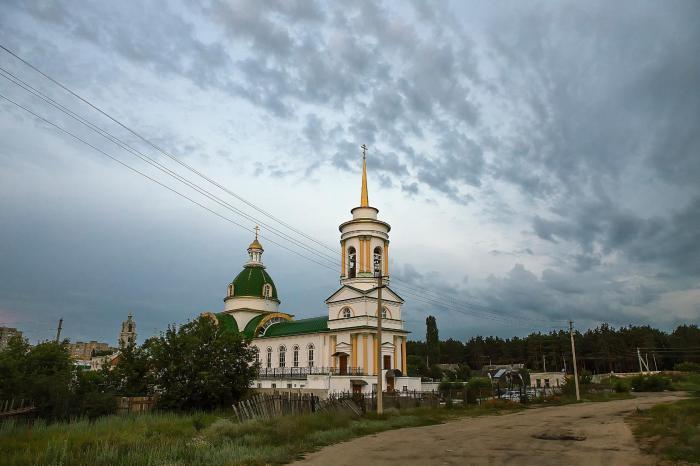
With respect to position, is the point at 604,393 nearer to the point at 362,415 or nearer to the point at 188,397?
the point at 362,415

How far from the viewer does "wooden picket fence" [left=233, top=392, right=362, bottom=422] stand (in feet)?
75.0

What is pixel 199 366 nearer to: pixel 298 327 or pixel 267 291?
pixel 298 327

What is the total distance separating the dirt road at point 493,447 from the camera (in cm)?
1346

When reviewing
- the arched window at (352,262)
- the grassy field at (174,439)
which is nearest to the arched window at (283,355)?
the arched window at (352,262)

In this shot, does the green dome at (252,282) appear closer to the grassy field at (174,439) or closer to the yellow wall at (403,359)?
the yellow wall at (403,359)

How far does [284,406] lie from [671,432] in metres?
16.1

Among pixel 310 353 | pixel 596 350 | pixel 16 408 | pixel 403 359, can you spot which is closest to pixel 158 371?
pixel 16 408

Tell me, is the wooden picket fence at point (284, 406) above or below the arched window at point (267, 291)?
below

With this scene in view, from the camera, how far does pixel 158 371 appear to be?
25625 mm

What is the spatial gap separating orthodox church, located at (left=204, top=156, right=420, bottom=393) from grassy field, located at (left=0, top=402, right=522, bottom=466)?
17.0m

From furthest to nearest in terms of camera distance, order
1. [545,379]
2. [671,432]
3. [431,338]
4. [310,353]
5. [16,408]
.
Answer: [431,338] → [545,379] → [310,353] → [16,408] → [671,432]

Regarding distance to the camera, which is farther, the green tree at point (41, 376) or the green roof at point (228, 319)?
the green roof at point (228, 319)

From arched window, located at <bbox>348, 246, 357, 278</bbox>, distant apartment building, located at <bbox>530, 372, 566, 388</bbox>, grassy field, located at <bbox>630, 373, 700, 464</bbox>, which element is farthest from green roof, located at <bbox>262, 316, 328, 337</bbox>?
distant apartment building, located at <bbox>530, 372, 566, 388</bbox>

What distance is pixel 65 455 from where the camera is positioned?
38.5 feet
